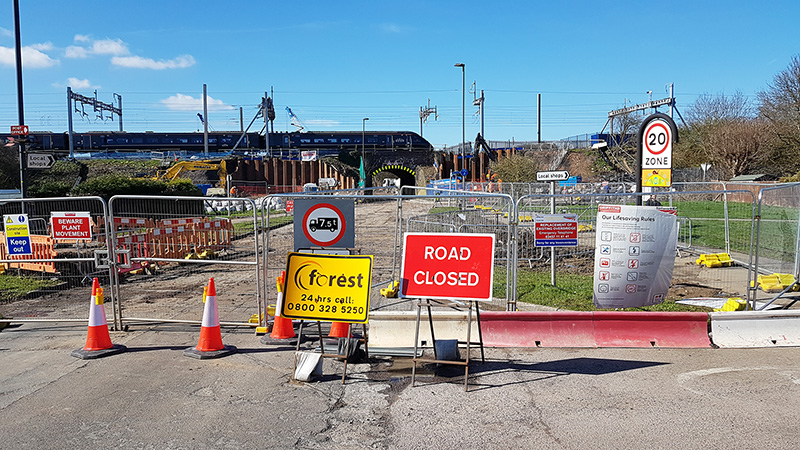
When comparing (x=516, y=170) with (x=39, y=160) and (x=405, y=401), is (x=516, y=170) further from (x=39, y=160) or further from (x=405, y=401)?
(x=405, y=401)

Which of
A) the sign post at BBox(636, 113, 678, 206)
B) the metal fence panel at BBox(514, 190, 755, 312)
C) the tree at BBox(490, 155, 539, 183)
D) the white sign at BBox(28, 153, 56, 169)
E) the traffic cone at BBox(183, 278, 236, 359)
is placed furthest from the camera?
the tree at BBox(490, 155, 539, 183)

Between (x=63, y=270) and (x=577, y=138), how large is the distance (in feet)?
226

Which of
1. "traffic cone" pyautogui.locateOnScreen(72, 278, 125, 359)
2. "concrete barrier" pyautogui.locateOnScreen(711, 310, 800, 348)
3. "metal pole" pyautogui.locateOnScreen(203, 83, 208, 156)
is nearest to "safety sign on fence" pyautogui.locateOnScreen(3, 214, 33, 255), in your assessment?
"traffic cone" pyautogui.locateOnScreen(72, 278, 125, 359)

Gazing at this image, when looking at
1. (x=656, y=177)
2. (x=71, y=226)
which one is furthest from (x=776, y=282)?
(x=71, y=226)

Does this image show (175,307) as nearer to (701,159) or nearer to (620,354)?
(620,354)

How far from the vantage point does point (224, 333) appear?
860cm

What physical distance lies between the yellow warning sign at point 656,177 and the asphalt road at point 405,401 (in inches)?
159

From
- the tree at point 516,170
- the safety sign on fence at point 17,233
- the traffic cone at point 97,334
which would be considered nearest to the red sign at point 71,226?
the safety sign on fence at point 17,233

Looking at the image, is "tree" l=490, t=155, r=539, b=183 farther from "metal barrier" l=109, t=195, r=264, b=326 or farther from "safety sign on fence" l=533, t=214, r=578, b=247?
"safety sign on fence" l=533, t=214, r=578, b=247

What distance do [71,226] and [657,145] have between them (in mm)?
10220

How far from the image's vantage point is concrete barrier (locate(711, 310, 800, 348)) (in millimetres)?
7535

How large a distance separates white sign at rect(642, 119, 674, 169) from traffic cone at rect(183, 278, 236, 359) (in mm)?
8069

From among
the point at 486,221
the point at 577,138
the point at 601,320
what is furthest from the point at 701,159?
the point at 601,320

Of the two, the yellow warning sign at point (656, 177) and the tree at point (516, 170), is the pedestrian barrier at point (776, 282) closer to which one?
the yellow warning sign at point (656, 177)
